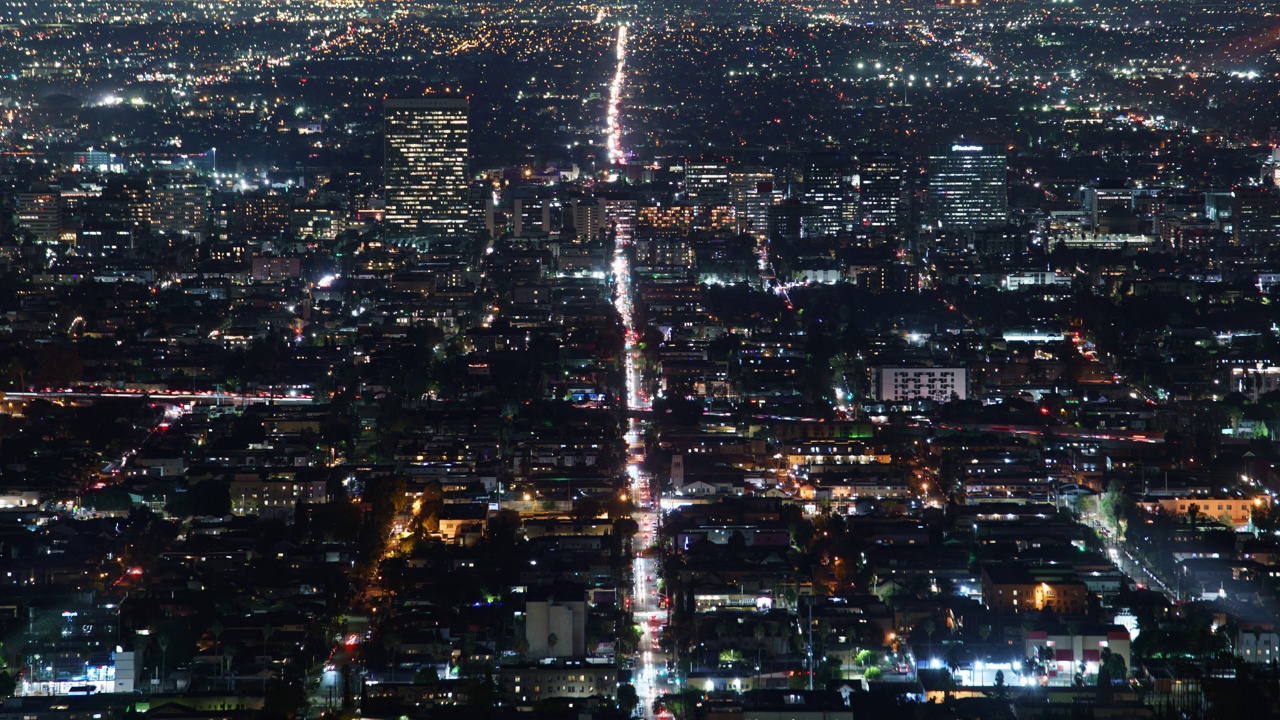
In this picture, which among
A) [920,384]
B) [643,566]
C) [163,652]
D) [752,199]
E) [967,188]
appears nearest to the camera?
[163,652]

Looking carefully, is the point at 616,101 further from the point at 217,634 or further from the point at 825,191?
the point at 217,634

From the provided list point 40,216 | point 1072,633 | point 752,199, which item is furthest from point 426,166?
point 1072,633

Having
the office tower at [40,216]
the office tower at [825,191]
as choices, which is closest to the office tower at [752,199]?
the office tower at [825,191]

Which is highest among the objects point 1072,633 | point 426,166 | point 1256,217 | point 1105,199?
point 426,166

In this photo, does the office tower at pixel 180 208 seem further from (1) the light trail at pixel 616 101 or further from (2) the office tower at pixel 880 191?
(2) the office tower at pixel 880 191

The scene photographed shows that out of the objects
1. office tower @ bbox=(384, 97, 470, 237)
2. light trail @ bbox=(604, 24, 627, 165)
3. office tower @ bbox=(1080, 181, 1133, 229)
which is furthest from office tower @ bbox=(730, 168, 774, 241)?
office tower @ bbox=(1080, 181, 1133, 229)

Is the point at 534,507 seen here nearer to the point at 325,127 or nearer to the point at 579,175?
the point at 579,175
